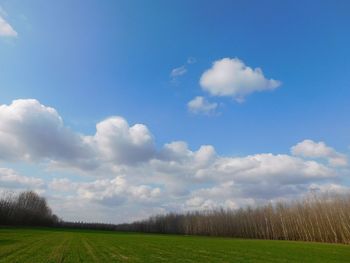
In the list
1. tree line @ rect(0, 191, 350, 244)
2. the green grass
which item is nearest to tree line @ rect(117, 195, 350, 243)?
tree line @ rect(0, 191, 350, 244)

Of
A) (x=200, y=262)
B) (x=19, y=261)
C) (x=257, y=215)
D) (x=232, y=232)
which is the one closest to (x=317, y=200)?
(x=257, y=215)

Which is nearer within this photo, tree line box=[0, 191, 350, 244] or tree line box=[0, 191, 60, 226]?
tree line box=[0, 191, 350, 244]

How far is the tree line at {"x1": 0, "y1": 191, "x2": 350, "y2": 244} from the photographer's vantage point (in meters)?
55.1

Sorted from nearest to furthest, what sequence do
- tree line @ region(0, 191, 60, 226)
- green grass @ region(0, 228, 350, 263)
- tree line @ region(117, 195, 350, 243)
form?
1. green grass @ region(0, 228, 350, 263)
2. tree line @ region(117, 195, 350, 243)
3. tree line @ region(0, 191, 60, 226)

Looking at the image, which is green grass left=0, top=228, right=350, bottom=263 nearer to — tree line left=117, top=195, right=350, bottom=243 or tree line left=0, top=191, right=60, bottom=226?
tree line left=117, top=195, right=350, bottom=243

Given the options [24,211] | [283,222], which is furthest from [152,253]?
[24,211]

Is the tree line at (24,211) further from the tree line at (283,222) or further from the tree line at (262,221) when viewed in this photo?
the tree line at (283,222)

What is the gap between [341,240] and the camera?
54031mm

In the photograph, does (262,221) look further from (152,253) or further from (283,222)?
(152,253)

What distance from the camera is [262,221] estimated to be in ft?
263

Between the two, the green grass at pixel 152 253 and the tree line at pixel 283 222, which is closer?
the green grass at pixel 152 253

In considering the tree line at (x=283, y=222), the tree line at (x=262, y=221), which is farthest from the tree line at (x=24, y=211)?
the tree line at (x=283, y=222)

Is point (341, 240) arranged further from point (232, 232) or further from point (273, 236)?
point (232, 232)

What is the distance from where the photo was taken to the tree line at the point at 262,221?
181 feet
